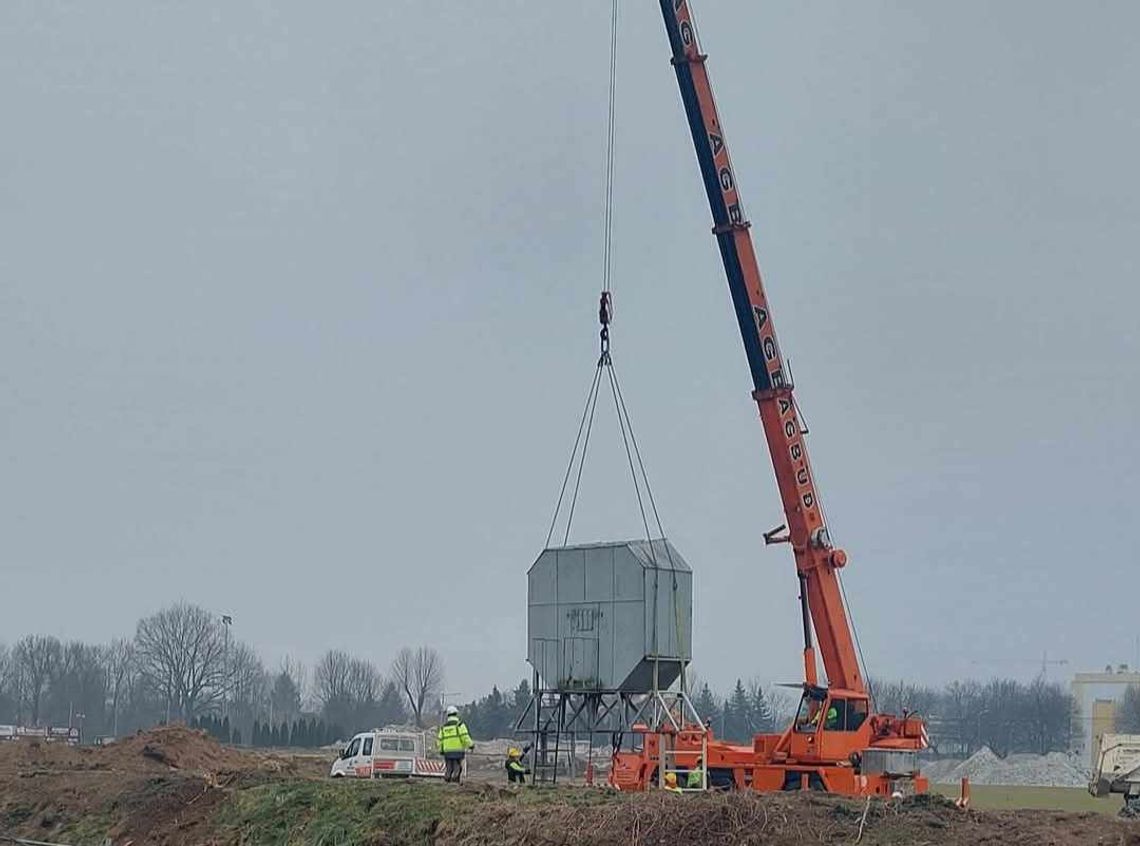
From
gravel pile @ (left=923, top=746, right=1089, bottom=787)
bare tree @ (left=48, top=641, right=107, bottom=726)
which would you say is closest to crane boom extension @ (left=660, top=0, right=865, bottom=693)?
gravel pile @ (left=923, top=746, right=1089, bottom=787)

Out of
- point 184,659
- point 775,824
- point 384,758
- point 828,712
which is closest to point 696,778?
point 828,712

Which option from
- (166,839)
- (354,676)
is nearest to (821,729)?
(166,839)

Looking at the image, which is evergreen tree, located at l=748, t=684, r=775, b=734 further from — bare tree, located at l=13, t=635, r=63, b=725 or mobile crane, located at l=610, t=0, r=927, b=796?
mobile crane, located at l=610, t=0, r=927, b=796

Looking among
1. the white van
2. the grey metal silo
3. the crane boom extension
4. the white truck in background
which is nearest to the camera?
the crane boom extension

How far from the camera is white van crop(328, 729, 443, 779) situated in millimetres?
35406

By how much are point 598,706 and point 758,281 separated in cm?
977

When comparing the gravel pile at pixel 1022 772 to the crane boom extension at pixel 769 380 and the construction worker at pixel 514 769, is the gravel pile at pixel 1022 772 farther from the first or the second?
the construction worker at pixel 514 769

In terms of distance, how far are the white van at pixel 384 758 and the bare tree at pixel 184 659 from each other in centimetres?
8391

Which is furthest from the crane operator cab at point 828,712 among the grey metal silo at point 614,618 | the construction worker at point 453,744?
the construction worker at point 453,744

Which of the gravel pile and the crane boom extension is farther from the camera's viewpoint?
the gravel pile

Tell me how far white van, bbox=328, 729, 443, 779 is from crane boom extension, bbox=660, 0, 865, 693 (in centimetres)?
1127

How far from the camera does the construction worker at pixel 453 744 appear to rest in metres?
28.1

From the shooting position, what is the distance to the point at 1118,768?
33.2 meters

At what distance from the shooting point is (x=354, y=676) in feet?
484
